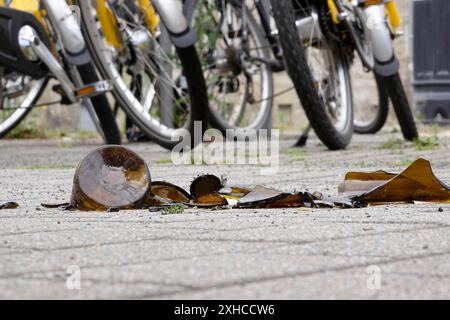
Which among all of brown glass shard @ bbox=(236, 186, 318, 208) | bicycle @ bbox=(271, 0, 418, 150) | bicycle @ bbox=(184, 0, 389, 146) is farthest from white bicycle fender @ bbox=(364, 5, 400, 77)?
brown glass shard @ bbox=(236, 186, 318, 208)

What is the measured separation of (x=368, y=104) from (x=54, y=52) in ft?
16.4

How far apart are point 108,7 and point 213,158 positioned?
884mm

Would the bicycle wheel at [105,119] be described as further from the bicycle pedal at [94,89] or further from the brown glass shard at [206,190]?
the brown glass shard at [206,190]

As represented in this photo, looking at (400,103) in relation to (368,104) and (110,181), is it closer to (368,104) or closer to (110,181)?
(368,104)

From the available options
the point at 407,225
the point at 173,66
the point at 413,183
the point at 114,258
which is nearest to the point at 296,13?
the point at 173,66

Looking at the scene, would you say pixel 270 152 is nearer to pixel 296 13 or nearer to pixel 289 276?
pixel 296 13

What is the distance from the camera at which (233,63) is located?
23.9ft

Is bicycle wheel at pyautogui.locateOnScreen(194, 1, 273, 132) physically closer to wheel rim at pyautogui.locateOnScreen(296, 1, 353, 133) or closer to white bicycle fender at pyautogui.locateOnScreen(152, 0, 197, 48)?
wheel rim at pyautogui.locateOnScreen(296, 1, 353, 133)

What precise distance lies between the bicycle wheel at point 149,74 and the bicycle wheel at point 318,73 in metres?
0.46

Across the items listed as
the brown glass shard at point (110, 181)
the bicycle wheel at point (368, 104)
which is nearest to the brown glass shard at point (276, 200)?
the brown glass shard at point (110, 181)

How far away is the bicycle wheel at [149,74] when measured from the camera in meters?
6.12

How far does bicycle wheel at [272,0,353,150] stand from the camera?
6008 millimetres

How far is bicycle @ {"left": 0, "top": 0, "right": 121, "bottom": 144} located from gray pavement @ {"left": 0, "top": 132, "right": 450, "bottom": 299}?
1.73m

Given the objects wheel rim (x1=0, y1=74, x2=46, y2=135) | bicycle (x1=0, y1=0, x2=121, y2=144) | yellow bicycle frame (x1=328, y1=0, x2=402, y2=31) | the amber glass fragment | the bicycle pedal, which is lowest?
the amber glass fragment
